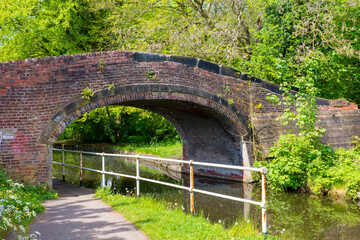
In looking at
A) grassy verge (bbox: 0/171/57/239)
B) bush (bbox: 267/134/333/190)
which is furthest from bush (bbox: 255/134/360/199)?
grassy verge (bbox: 0/171/57/239)

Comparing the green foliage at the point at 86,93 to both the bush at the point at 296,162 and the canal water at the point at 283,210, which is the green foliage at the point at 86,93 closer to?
the canal water at the point at 283,210

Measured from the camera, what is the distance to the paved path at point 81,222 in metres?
4.78

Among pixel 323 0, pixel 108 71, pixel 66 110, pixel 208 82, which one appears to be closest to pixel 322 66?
pixel 323 0

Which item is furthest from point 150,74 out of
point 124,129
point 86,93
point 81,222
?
point 124,129

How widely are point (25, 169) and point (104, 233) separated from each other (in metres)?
4.18

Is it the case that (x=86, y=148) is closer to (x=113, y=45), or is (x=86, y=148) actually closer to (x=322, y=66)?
(x=113, y=45)

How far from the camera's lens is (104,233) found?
16.0 ft

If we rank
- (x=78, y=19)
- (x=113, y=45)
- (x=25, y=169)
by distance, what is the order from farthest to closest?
(x=78, y=19)
(x=113, y=45)
(x=25, y=169)

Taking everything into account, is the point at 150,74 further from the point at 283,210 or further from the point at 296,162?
the point at 283,210

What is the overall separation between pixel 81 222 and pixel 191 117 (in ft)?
25.8

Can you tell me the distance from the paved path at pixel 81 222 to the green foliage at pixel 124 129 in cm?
1578

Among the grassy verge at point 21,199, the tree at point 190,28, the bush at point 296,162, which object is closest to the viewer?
the grassy verge at point 21,199

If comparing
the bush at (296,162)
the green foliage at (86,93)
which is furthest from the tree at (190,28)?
the green foliage at (86,93)

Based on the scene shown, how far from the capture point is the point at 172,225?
16.8 ft
